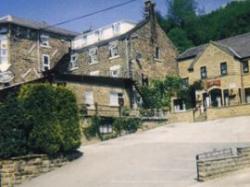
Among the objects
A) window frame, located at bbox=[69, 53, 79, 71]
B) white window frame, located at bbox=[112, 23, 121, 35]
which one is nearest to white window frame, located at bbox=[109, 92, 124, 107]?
white window frame, located at bbox=[112, 23, 121, 35]

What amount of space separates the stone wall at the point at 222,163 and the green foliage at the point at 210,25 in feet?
174

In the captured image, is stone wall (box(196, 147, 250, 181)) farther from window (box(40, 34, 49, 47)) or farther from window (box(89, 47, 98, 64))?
window (box(40, 34, 49, 47))

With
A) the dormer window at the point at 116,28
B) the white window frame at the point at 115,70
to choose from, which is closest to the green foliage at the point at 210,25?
the dormer window at the point at 116,28

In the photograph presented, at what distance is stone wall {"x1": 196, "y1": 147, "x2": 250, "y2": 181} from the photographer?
17.1 meters

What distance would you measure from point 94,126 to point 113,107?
19.0 ft

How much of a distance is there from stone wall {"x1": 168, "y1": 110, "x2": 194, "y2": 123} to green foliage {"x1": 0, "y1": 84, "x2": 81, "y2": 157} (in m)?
18.7

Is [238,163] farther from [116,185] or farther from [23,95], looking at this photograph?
[23,95]

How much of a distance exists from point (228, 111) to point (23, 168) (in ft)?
72.3

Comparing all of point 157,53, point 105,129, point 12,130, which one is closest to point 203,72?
point 157,53

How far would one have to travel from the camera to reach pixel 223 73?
4803 cm

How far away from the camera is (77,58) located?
55.7m

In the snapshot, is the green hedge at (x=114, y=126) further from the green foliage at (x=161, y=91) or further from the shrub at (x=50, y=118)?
the shrub at (x=50, y=118)

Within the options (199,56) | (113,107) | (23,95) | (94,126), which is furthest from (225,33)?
(23,95)

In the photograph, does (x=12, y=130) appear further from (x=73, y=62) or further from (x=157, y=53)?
(x=73, y=62)
